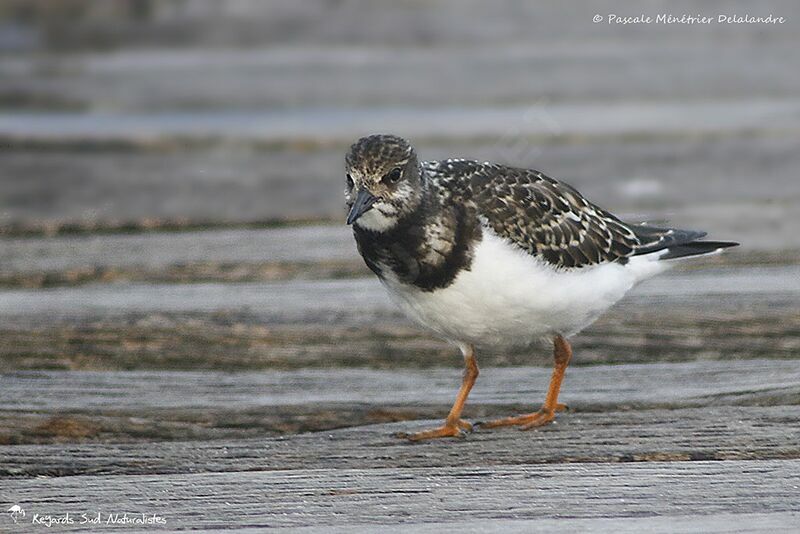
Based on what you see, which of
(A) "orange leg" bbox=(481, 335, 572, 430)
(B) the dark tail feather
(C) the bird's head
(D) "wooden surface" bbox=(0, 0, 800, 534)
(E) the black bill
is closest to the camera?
(D) "wooden surface" bbox=(0, 0, 800, 534)

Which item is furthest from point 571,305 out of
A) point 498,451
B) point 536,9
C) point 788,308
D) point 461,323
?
point 536,9

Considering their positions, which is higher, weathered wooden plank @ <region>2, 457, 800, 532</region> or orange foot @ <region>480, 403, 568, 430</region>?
weathered wooden plank @ <region>2, 457, 800, 532</region>

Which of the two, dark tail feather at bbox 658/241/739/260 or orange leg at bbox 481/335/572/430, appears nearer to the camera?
orange leg at bbox 481/335/572/430

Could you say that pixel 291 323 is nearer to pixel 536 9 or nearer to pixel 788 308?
pixel 788 308

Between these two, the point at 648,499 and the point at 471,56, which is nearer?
the point at 648,499

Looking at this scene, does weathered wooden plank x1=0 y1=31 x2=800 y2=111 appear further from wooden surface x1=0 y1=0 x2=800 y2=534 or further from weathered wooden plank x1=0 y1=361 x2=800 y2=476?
weathered wooden plank x1=0 y1=361 x2=800 y2=476

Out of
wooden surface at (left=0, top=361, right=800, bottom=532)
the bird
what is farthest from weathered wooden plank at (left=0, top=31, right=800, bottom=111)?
wooden surface at (left=0, top=361, right=800, bottom=532)

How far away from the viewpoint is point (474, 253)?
113 inches

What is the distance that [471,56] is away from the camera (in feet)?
29.0

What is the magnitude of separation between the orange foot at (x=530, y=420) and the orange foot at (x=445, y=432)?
62 millimetres

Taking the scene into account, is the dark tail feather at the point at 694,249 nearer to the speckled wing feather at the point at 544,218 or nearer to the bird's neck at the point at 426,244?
the speckled wing feather at the point at 544,218

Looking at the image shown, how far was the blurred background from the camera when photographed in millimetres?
2855

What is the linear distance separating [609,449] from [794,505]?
42 cm

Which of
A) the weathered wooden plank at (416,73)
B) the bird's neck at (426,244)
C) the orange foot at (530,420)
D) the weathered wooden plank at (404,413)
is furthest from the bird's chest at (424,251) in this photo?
the weathered wooden plank at (416,73)
